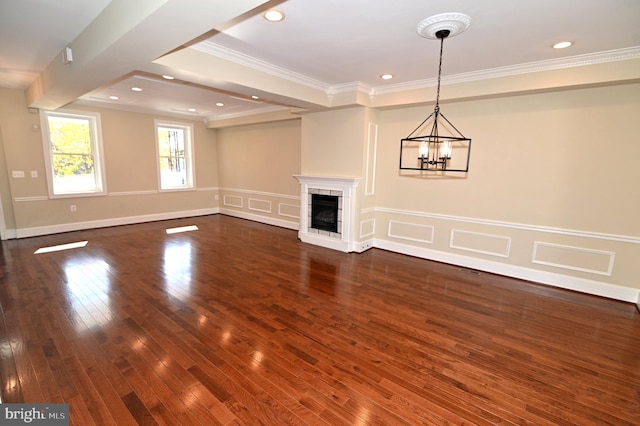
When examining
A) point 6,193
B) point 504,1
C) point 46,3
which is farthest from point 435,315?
point 6,193

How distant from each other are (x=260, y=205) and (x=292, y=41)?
16.2 ft

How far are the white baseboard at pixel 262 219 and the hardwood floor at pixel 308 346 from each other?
2.56 meters

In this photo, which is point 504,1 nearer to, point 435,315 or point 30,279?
point 435,315

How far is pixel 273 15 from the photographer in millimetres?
2445

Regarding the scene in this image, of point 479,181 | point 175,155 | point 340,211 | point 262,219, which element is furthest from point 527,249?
point 175,155

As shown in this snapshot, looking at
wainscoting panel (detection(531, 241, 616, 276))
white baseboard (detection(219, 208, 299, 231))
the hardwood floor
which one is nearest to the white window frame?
white baseboard (detection(219, 208, 299, 231))

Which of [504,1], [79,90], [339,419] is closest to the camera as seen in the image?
[339,419]

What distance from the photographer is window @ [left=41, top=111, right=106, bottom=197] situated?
572 centimetres

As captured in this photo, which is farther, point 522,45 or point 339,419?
point 522,45

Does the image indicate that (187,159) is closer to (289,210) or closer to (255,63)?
(289,210)

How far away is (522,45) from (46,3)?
433cm

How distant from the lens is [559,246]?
12.4 feet

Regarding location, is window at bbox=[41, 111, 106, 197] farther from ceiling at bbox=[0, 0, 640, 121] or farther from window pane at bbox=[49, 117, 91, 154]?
ceiling at bbox=[0, 0, 640, 121]

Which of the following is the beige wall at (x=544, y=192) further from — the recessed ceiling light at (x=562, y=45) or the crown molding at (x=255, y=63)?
the crown molding at (x=255, y=63)
